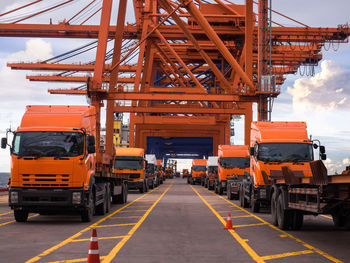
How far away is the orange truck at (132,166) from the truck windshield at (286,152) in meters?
17.9

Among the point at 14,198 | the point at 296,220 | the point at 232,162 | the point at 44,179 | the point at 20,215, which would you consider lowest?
the point at 20,215

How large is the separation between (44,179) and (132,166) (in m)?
21.9

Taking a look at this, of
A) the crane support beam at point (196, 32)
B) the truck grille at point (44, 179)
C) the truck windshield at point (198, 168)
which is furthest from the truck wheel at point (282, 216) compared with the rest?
the truck windshield at point (198, 168)

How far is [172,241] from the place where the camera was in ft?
36.3

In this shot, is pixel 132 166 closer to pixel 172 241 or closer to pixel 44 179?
pixel 44 179

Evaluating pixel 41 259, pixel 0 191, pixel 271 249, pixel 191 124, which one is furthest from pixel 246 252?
pixel 191 124

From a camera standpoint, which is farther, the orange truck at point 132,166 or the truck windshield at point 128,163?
the truck windshield at point 128,163

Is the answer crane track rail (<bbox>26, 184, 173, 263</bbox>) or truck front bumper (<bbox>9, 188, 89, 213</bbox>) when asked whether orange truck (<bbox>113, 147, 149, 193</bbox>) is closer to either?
crane track rail (<bbox>26, 184, 173, 263</bbox>)

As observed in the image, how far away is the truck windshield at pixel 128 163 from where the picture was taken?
36.7 m

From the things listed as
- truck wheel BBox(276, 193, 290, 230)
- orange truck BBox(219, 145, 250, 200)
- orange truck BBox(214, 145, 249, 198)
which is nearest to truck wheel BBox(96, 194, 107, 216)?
truck wheel BBox(276, 193, 290, 230)

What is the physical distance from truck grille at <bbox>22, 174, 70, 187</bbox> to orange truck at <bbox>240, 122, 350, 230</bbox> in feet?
19.1

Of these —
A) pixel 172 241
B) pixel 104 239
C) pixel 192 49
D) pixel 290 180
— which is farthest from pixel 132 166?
pixel 172 241

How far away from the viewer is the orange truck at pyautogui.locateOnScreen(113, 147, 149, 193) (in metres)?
36.5

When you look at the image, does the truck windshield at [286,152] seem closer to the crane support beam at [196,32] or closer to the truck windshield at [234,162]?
the truck windshield at [234,162]
